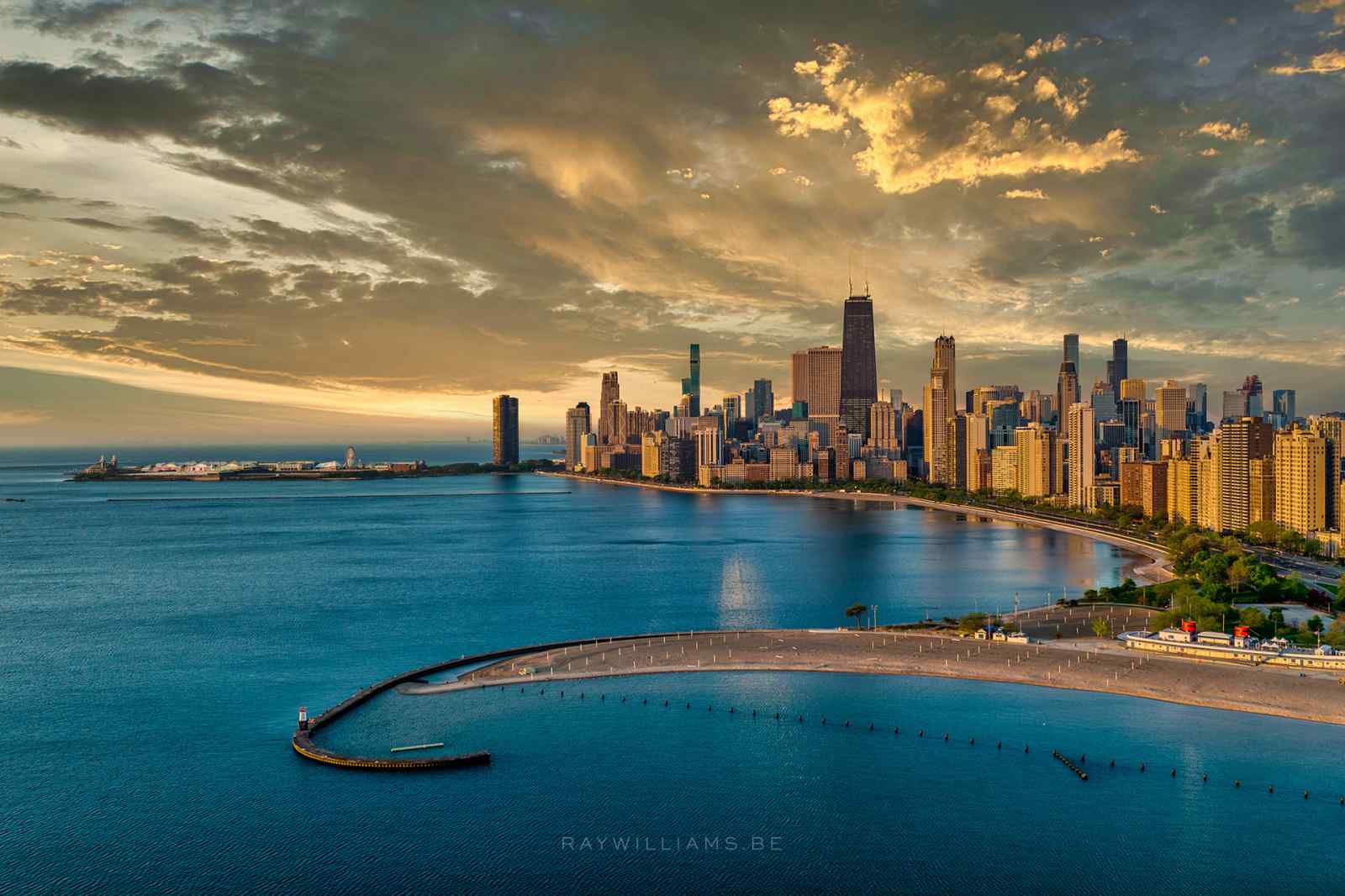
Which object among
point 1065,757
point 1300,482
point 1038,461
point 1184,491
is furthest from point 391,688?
point 1038,461

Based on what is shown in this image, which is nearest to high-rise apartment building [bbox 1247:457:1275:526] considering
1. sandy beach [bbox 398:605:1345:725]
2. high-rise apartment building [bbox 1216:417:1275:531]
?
high-rise apartment building [bbox 1216:417:1275:531]

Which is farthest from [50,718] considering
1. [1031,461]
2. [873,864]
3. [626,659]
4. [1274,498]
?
[1031,461]

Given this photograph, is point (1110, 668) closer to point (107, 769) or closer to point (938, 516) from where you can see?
point (107, 769)

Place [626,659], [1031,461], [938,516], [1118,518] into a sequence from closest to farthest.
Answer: [626,659], [1118,518], [938,516], [1031,461]

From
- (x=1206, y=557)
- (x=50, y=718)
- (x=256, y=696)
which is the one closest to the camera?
(x=50, y=718)

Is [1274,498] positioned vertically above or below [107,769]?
above

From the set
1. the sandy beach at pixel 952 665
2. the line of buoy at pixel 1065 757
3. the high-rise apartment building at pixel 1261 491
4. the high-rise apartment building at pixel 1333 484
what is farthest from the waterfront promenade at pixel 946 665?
the high-rise apartment building at pixel 1261 491
